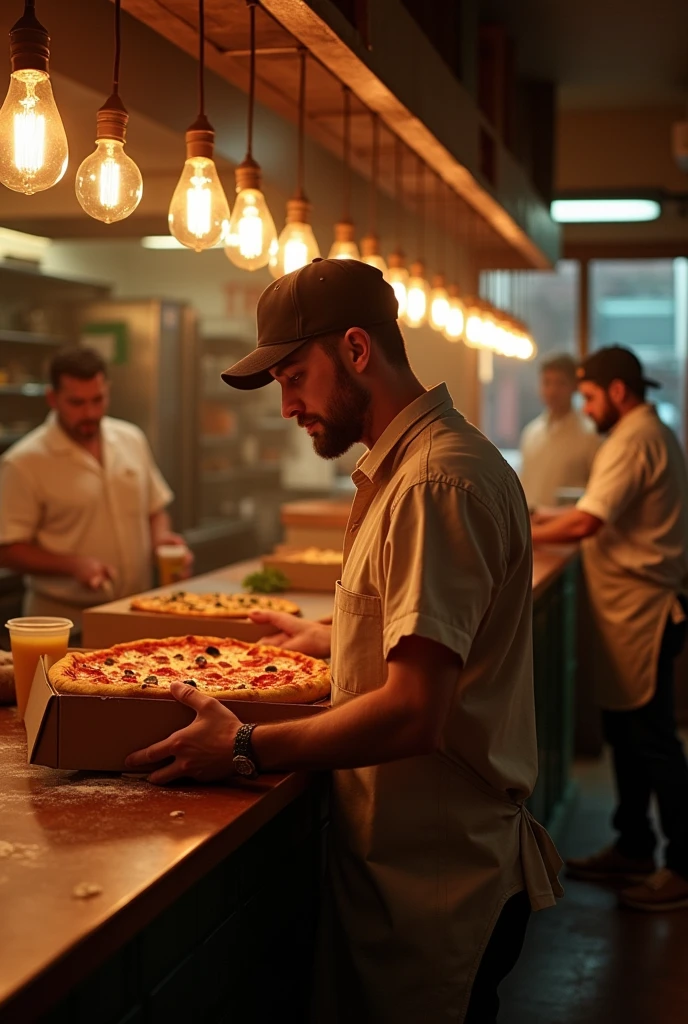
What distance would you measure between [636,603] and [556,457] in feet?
8.79

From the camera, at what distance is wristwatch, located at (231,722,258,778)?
1885mm

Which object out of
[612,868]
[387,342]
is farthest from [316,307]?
[612,868]

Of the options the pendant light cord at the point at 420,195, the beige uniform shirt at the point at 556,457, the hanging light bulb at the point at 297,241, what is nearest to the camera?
the hanging light bulb at the point at 297,241

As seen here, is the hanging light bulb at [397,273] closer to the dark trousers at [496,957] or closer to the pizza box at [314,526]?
the pizza box at [314,526]

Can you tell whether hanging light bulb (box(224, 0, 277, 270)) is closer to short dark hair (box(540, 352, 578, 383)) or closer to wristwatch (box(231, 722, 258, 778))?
wristwatch (box(231, 722, 258, 778))

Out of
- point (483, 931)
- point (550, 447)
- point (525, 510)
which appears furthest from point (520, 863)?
point (550, 447)

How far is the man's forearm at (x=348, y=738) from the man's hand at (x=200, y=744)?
0.19 ft

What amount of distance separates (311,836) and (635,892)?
8.18 ft

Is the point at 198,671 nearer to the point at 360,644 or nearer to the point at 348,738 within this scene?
the point at 360,644

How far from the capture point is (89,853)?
1.63 meters

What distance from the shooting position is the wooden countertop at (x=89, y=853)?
131 cm

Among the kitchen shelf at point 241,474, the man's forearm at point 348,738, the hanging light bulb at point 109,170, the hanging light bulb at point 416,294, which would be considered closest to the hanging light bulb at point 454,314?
the hanging light bulb at point 416,294

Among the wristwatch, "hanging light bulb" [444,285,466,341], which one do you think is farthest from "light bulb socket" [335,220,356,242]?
the wristwatch

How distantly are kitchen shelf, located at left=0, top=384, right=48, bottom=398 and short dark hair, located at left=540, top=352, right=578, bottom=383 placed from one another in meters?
3.16
